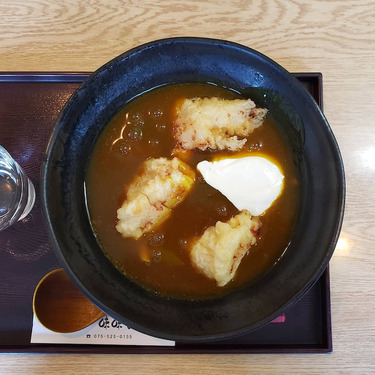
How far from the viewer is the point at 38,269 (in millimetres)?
2066

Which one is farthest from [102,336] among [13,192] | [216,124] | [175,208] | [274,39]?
[274,39]

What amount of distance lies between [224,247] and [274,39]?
1230 mm

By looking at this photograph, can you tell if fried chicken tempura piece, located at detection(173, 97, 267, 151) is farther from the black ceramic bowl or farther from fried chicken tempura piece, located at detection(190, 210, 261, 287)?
fried chicken tempura piece, located at detection(190, 210, 261, 287)

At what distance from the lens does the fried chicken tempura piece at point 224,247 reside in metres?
1.83

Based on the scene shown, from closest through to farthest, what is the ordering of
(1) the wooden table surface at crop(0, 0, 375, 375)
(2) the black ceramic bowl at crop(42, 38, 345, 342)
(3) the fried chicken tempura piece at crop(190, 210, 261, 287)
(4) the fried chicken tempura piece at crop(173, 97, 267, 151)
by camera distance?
(2) the black ceramic bowl at crop(42, 38, 345, 342)
(3) the fried chicken tempura piece at crop(190, 210, 261, 287)
(4) the fried chicken tempura piece at crop(173, 97, 267, 151)
(1) the wooden table surface at crop(0, 0, 375, 375)

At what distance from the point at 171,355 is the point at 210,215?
0.76 metres

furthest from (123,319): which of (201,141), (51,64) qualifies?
(51,64)

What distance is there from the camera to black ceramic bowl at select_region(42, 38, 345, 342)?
5.66ft

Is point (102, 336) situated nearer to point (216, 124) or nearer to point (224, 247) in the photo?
point (224, 247)

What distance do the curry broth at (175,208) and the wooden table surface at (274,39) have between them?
17.5 inches

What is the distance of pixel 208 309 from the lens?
1837 millimetres

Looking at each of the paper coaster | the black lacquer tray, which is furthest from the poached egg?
the paper coaster

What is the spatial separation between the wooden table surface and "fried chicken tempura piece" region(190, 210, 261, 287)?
22.8 inches

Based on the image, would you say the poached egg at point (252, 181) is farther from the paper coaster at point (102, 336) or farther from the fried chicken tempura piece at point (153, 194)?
the paper coaster at point (102, 336)
